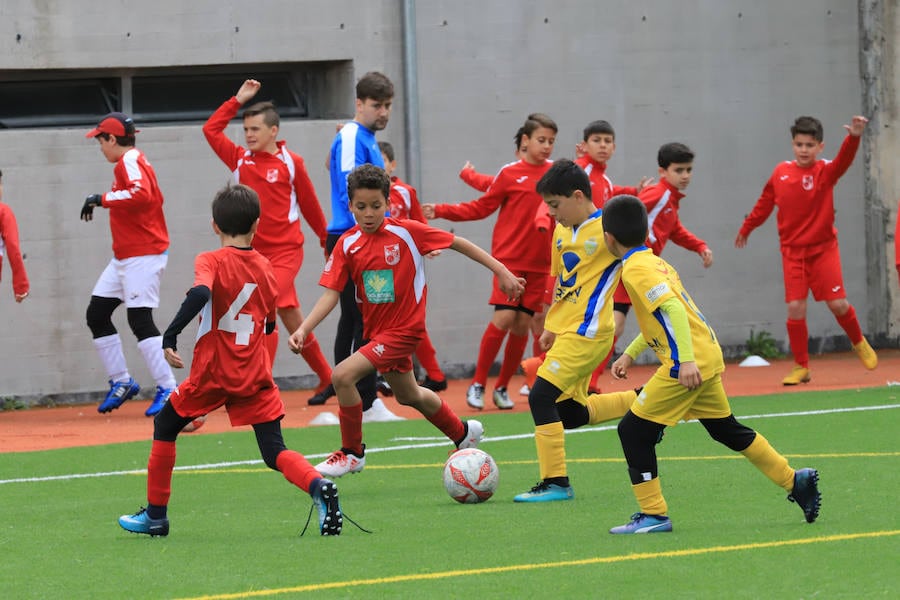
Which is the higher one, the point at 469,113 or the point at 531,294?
the point at 469,113

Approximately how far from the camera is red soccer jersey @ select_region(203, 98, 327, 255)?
12.6m

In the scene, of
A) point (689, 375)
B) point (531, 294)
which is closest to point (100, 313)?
point (531, 294)

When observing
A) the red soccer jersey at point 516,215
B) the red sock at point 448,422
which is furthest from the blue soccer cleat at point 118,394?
the red sock at point 448,422

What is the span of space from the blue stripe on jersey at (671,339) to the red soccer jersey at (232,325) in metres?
A: 1.88

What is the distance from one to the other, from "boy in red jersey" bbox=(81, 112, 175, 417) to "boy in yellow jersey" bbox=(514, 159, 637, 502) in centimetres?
503

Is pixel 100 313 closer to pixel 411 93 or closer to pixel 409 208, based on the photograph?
pixel 409 208

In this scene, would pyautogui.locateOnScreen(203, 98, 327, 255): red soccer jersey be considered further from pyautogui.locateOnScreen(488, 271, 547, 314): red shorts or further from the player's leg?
the player's leg

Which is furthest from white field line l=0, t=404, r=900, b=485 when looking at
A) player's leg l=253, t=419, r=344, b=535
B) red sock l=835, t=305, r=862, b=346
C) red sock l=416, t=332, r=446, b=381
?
red sock l=416, t=332, r=446, b=381

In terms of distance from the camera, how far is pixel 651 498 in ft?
22.2

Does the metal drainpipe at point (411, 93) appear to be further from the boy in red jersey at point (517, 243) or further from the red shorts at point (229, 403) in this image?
the red shorts at point (229, 403)

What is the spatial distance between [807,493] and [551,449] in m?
1.54

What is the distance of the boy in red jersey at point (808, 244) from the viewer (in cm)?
1383

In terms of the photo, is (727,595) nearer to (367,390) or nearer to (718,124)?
(367,390)

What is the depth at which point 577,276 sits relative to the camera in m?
8.50
